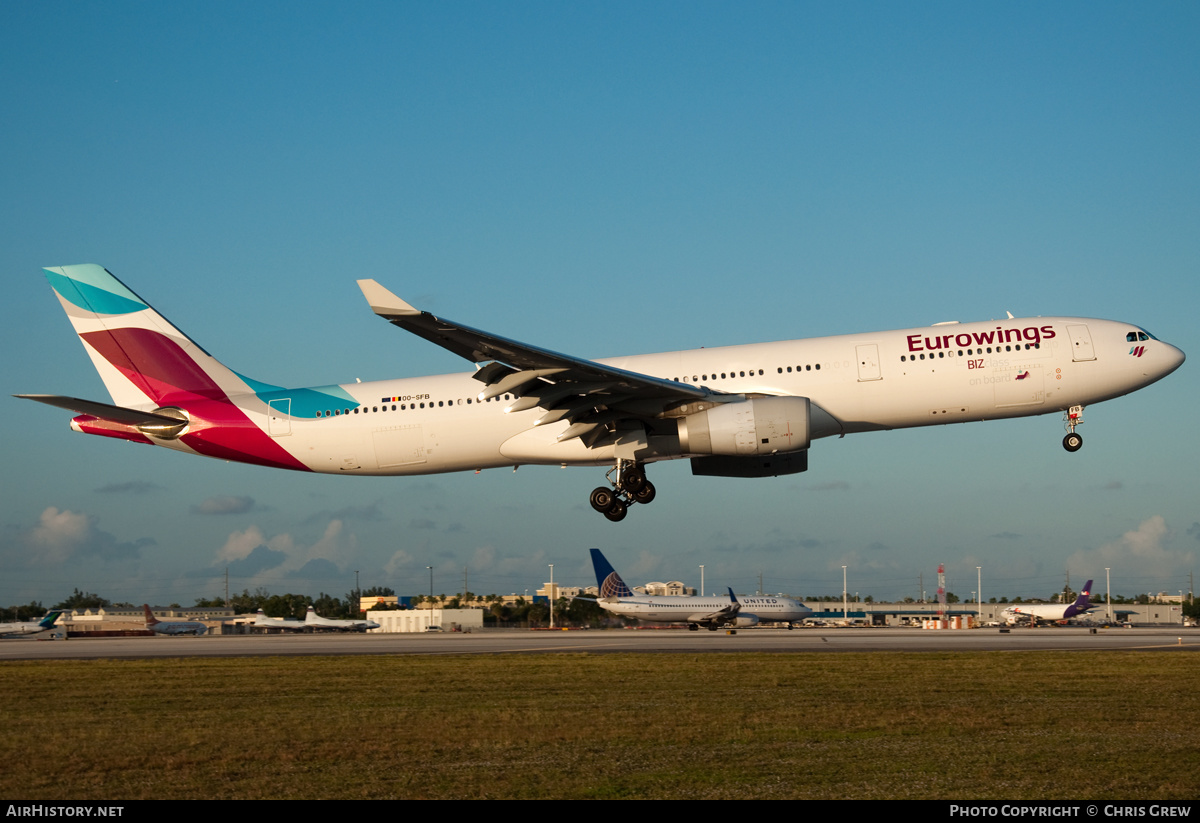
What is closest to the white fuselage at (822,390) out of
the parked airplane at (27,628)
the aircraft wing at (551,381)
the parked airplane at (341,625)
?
the aircraft wing at (551,381)

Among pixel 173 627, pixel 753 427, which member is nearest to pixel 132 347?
pixel 753 427

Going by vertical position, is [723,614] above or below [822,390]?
below

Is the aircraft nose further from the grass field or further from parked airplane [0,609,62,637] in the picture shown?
parked airplane [0,609,62,637]

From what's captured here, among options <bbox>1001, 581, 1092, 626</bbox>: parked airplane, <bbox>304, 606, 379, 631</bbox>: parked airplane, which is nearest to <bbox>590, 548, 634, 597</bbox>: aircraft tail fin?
<bbox>304, 606, 379, 631</bbox>: parked airplane

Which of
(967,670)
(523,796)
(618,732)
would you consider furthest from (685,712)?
(967,670)

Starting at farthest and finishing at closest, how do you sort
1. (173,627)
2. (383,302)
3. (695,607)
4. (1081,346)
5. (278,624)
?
(278,624)
(173,627)
(695,607)
(1081,346)
(383,302)

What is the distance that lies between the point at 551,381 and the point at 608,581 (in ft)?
194

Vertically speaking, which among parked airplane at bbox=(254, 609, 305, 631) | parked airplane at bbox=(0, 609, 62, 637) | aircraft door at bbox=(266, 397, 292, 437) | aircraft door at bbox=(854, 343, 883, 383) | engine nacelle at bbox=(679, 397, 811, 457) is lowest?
parked airplane at bbox=(254, 609, 305, 631)

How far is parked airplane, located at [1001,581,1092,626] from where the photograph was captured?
103 m

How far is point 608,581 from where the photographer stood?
85.9 m

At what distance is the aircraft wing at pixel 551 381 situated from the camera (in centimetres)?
2465

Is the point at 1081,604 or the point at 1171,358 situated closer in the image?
the point at 1171,358

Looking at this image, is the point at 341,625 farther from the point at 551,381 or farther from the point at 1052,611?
the point at 551,381

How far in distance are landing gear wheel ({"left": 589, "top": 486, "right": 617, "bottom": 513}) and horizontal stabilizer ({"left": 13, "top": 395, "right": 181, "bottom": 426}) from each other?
13017 mm
